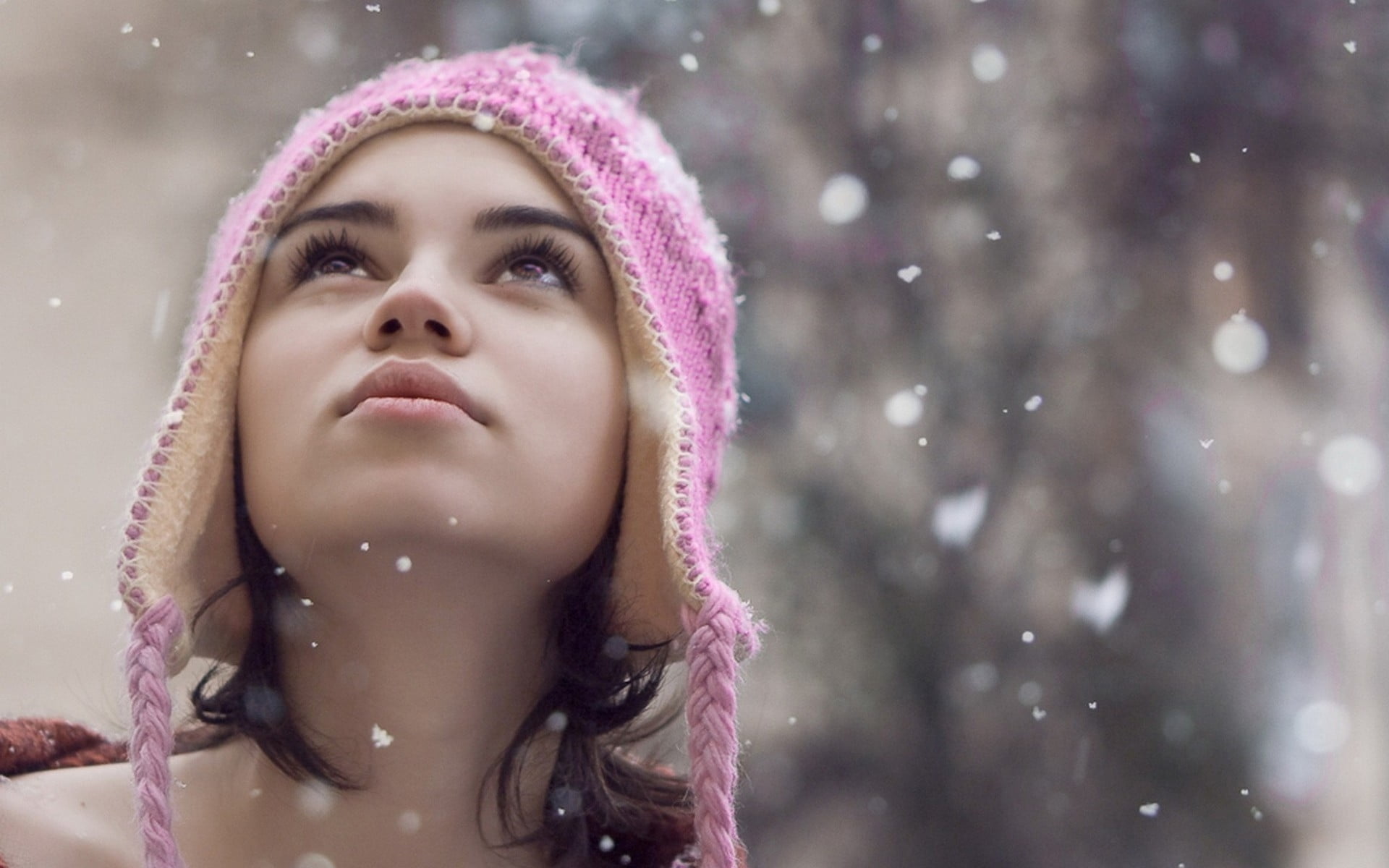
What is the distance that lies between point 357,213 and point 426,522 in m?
0.23

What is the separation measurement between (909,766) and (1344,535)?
78 centimetres

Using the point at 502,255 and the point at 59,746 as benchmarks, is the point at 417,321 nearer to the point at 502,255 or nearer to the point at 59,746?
the point at 502,255

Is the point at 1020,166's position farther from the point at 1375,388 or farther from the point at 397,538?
the point at 397,538

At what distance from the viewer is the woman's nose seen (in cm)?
68

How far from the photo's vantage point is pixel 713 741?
0.72 meters

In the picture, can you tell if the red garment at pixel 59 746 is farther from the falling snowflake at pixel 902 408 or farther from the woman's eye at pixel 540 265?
the falling snowflake at pixel 902 408

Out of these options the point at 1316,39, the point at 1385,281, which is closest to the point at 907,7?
the point at 1316,39

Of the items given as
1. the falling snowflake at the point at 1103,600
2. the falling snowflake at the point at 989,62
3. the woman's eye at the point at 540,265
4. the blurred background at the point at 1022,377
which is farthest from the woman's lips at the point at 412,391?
the falling snowflake at the point at 989,62

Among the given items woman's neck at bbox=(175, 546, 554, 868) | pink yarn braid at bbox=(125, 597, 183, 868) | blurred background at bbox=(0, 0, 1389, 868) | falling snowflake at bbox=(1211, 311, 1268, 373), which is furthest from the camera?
falling snowflake at bbox=(1211, 311, 1268, 373)

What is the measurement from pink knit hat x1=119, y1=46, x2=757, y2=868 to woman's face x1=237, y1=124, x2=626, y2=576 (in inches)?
0.7

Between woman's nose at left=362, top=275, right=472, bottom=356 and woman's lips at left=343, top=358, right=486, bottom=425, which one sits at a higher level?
woman's nose at left=362, top=275, right=472, bottom=356

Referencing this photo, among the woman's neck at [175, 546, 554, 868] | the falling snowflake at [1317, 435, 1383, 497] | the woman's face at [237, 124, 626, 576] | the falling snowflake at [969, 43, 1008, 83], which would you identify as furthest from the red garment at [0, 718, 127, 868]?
the falling snowflake at [1317, 435, 1383, 497]

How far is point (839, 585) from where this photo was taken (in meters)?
1.61

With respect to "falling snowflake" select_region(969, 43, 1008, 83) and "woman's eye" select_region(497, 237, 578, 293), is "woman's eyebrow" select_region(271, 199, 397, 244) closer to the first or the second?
"woman's eye" select_region(497, 237, 578, 293)
